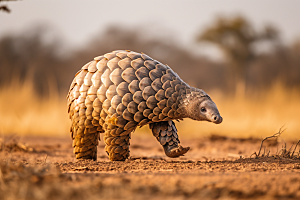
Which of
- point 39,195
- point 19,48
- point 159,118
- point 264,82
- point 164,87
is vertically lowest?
point 39,195

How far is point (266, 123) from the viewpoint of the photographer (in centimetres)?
995

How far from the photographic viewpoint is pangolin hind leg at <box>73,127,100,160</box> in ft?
16.4

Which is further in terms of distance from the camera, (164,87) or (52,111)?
(52,111)

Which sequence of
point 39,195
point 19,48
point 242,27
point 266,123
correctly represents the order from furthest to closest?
point 19,48 → point 242,27 → point 266,123 → point 39,195

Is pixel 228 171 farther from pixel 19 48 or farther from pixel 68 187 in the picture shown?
pixel 19 48

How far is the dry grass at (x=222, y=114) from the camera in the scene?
1031cm

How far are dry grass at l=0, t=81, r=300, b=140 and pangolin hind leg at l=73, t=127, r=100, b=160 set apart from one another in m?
5.72

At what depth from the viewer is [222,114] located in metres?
12.3

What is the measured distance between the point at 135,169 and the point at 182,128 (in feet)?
29.3

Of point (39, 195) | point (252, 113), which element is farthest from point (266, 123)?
point (39, 195)

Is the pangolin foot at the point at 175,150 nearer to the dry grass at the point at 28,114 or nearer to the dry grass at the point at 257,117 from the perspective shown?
the dry grass at the point at 257,117

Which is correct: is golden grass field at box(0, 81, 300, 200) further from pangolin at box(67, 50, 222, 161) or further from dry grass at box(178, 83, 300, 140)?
dry grass at box(178, 83, 300, 140)

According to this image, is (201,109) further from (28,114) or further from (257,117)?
(28,114)

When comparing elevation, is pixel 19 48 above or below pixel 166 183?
above
